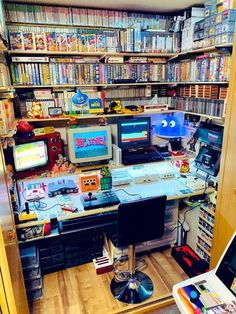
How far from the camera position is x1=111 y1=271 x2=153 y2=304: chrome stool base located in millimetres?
2125

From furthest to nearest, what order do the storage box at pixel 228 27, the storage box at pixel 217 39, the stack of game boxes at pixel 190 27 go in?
the stack of game boxes at pixel 190 27 < the storage box at pixel 217 39 < the storage box at pixel 228 27

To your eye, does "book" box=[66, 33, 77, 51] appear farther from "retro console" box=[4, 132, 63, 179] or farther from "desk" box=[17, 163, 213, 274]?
"desk" box=[17, 163, 213, 274]

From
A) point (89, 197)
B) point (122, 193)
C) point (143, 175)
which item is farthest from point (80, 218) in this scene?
point (143, 175)

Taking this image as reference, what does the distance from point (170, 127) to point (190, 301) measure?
1.85 m

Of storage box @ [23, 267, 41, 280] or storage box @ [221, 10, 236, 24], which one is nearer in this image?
storage box @ [221, 10, 236, 24]

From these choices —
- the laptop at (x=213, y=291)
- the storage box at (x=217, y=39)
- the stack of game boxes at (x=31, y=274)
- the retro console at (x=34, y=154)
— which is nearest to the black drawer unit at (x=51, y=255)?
the stack of game boxes at (x=31, y=274)

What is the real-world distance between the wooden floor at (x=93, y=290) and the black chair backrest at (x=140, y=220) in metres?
0.60

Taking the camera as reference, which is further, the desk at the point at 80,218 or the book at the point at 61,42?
the book at the point at 61,42

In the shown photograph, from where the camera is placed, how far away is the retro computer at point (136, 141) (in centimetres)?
252

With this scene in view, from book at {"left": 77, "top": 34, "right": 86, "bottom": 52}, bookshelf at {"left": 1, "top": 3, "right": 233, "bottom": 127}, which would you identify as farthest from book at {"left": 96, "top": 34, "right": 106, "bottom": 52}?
book at {"left": 77, "top": 34, "right": 86, "bottom": 52}

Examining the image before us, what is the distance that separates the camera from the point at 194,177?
252cm

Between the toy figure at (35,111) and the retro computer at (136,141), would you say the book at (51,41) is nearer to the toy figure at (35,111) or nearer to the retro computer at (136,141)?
the toy figure at (35,111)

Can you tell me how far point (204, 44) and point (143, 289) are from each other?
230cm

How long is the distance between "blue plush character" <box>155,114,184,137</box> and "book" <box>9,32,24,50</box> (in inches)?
64.9
